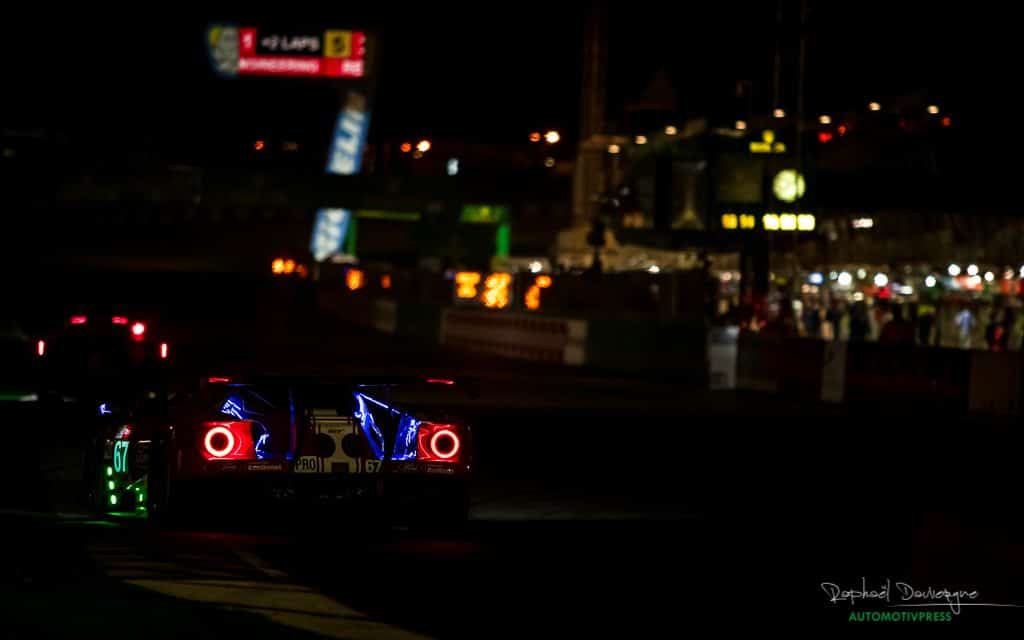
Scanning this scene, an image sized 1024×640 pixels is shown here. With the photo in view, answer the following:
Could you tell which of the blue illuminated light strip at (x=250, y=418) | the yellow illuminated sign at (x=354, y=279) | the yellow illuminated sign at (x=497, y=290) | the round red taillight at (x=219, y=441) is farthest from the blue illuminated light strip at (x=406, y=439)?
the yellow illuminated sign at (x=354, y=279)

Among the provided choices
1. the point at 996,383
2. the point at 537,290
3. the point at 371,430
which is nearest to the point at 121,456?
the point at 371,430

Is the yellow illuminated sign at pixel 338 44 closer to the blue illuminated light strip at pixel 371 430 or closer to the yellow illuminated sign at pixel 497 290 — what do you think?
the yellow illuminated sign at pixel 497 290

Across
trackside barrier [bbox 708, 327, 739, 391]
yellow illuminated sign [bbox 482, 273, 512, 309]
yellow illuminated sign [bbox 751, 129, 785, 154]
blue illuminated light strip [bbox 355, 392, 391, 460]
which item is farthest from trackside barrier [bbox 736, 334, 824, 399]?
blue illuminated light strip [bbox 355, 392, 391, 460]

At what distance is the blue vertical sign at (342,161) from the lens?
7444 cm

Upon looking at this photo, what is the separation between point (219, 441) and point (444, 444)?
4.43ft

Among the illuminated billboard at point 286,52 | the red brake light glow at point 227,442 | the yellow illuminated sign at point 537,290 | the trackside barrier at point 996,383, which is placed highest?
the illuminated billboard at point 286,52

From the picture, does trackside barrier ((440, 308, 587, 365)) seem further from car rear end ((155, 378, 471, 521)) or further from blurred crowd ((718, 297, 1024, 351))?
car rear end ((155, 378, 471, 521))

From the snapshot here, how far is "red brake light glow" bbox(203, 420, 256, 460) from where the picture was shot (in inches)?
367

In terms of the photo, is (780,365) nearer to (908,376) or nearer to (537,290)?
(908,376)

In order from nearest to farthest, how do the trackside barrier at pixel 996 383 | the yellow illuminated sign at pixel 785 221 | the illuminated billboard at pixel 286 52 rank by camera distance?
1. the trackside barrier at pixel 996 383
2. the yellow illuminated sign at pixel 785 221
3. the illuminated billboard at pixel 286 52

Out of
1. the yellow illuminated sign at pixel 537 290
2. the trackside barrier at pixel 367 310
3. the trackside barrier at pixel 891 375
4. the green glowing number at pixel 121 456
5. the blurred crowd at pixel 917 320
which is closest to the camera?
the green glowing number at pixel 121 456

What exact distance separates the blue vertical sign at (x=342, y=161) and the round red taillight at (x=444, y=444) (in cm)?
6494

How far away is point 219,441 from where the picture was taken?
9.35 m

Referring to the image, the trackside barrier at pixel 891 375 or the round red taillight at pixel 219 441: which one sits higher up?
the trackside barrier at pixel 891 375
